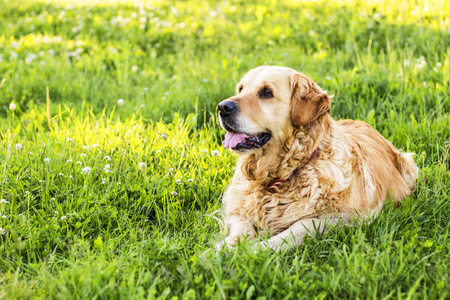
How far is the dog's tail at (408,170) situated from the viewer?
12.1 ft

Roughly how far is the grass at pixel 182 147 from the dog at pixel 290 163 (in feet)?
0.65

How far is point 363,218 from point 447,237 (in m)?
0.53

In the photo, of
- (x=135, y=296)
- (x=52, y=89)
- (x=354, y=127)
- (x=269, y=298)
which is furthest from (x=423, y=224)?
(x=52, y=89)

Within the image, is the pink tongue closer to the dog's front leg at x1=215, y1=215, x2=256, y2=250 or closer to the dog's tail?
the dog's front leg at x1=215, y1=215, x2=256, y2=250

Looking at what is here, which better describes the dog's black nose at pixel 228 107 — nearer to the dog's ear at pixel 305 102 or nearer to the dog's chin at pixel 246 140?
the dog's chin at pixel 246 140

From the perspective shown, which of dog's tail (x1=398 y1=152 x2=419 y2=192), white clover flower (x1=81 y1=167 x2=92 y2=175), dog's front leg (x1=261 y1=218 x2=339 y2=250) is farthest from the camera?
dog's tail (x1=398 y1=152 x2=419 y2=192)

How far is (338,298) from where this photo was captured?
2178 millimetres

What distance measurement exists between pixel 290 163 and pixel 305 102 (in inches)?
17.8

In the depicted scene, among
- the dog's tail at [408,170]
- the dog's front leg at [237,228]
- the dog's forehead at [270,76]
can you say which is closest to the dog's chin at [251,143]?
the dog's forehead at [270,76]

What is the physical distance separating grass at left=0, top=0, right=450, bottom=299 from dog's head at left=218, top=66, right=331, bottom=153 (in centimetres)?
63

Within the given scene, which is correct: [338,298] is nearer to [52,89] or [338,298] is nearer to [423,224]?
[423,224]

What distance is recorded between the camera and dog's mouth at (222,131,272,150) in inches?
124

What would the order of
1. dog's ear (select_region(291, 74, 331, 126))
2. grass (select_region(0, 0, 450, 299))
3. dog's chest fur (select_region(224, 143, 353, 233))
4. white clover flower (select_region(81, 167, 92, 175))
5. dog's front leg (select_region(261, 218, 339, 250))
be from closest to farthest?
grass (select_region(0, 0, 450, 299)), dog's front leg (select_region(261, 218, 339, 250)), dog's chest fur (select_region(224, 143, 353, 233)), dog's ear (select_region(291, 74, 331, 126)), white clover flower (select_region(81, 167, 92, 175))

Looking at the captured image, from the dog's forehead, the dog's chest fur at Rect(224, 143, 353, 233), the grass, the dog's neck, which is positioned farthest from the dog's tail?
the dog's forehead
